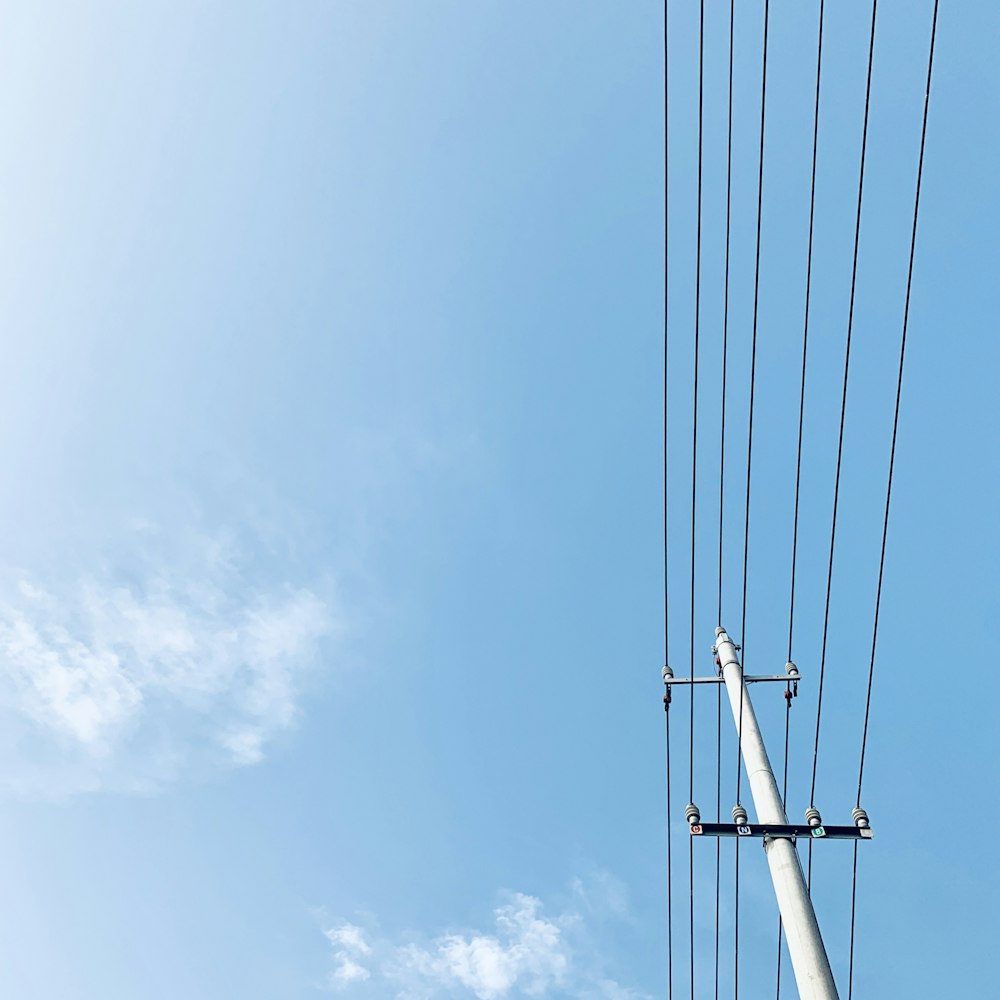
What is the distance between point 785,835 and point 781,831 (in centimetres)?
6

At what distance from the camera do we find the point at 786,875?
8953 mm

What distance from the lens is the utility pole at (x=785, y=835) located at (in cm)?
792

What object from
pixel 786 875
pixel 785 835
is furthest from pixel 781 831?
pixel 786 875

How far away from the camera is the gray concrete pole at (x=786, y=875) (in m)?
7.85

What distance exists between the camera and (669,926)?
13406 mm

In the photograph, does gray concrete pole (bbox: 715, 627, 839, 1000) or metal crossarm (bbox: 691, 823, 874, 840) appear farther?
metal crossarm (bbox: 691, 823, 874, 840)

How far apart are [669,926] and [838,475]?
7.93m

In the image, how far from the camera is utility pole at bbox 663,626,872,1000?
7922mm

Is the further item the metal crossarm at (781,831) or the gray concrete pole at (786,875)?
the metal crossarm at (781,831)

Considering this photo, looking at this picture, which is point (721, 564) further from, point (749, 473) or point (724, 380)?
point (724, 380)

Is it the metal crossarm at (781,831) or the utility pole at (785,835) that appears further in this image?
the metal crossarm at (781,831)

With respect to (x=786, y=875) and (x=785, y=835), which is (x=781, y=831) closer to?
(x=785, y=835)

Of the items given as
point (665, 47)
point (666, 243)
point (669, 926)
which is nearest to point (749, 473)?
point (666, 243)

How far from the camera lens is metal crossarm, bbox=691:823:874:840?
30.6 feet
